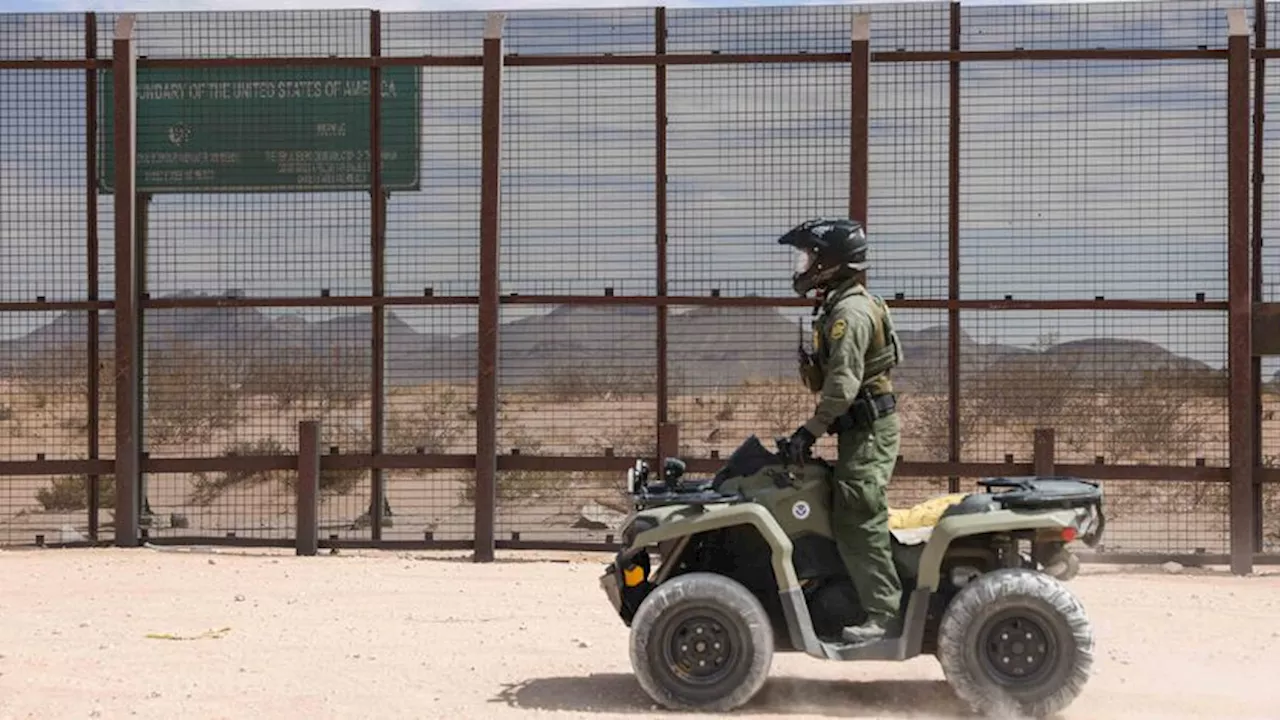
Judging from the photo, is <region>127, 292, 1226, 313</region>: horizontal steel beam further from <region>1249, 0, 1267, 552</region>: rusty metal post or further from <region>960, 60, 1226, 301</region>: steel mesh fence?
<region>1249, 0, 1267, 552</region>: rusty metal post

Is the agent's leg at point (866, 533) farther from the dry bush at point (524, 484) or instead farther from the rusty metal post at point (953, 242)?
the dry bush at point (524, 484)

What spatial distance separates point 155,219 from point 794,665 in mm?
7458

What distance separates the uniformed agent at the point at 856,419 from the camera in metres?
7.24

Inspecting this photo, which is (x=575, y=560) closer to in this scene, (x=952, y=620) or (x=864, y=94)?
(x=864, y=94)

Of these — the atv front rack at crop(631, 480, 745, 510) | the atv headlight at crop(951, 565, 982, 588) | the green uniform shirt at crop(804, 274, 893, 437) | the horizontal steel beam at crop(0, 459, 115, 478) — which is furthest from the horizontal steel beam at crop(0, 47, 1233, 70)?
the atv headlight at crop(951, 565, 982, 588)

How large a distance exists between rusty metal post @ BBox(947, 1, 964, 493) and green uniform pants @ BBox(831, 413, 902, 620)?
5563mm

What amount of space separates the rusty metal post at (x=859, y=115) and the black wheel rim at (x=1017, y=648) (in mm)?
5882

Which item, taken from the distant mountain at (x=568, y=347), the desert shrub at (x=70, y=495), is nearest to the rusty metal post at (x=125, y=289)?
the distant mountain at (x=568, y=347)

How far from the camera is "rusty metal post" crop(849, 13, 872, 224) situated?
12.7 meters

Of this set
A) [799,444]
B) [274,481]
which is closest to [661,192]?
[799,444]

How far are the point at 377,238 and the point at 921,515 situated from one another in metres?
6.71

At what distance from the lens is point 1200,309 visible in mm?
12750

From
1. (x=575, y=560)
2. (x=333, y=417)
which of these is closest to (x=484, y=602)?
(x=575, y=560)

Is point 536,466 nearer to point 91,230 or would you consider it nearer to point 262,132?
point 262,132
